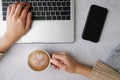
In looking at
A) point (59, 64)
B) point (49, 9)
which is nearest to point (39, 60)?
point (59, 64)

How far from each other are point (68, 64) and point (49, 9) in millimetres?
204

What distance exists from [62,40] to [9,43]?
0.61 ft

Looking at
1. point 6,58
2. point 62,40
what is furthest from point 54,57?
point 6,58

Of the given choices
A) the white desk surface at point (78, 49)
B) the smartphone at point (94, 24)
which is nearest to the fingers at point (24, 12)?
the white desk surface at point (78, 49)

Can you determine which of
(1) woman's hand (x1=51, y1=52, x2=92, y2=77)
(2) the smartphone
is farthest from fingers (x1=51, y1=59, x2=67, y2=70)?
(2) the smartphone

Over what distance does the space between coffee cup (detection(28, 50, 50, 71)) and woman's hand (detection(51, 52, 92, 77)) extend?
3 cm

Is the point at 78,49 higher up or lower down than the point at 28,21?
lower down

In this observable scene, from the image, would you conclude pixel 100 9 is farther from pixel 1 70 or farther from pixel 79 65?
pixel 1 70

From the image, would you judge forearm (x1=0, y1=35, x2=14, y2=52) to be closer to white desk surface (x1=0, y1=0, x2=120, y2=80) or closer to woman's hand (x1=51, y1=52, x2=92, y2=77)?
white desk surface (x1=0, y1=0, x2=120, y2=80)

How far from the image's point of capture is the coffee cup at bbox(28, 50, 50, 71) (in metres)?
0.94

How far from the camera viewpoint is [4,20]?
0.95 meters

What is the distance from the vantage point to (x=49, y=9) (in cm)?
96

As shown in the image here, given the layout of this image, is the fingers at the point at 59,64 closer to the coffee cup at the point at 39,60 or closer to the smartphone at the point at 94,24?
the coffee cup at the point at 39,60

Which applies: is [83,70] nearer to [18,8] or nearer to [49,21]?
[49,21]
